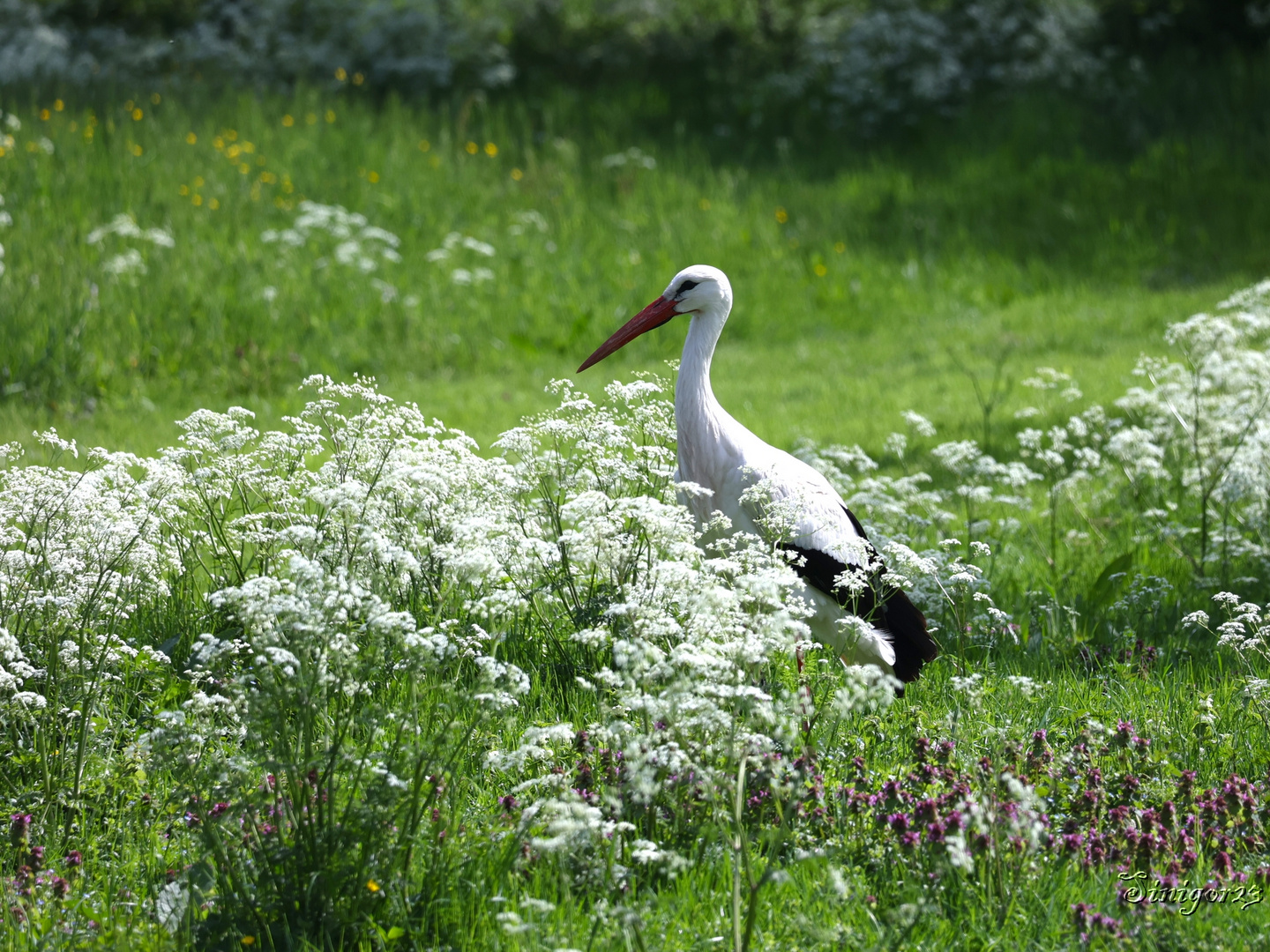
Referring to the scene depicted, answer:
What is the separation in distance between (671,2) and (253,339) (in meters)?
8.56

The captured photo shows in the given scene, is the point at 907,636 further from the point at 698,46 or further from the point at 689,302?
the point at 698,46

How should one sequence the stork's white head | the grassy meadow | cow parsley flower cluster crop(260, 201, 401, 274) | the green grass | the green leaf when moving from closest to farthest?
the grassy meadow → the stork's white head → the green leaf → the green grass → cow parsley flower cluster crop(260, 201, 401, 274)

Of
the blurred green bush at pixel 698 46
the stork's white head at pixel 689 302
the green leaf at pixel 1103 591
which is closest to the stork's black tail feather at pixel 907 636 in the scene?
the green leaf at pixel 1103 591

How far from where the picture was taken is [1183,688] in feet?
12.6

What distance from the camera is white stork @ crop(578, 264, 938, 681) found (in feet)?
13.0

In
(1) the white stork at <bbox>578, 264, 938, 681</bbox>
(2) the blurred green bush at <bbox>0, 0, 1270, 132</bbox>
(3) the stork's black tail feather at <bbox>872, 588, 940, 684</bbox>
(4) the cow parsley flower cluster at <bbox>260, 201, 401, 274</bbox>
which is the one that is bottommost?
(3) the stork's black tail feather at <bbox>872, 588, 940, 684</bbox>

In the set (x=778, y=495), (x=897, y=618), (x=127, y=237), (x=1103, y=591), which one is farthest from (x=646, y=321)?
(x=127, y=237)

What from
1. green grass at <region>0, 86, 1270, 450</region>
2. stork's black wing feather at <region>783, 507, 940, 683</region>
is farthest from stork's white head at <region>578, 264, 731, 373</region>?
green grass at <region>0, 86, 1270, 450</region>

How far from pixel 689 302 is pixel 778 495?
44.6 inches

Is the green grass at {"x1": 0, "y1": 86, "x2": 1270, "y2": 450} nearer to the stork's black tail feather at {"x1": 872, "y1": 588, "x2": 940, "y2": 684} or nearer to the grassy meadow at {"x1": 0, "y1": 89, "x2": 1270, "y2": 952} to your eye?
the grassy meadow at {"x1": 0, "y1": 89, "x2": 1270, "y2": 952}

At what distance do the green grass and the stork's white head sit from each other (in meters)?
2.56

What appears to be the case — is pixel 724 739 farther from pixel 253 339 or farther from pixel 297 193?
pixel 297 193

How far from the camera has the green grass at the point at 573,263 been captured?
315 inches

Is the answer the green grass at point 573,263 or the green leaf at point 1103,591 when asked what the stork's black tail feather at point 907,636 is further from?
the green grass at point 573,263
